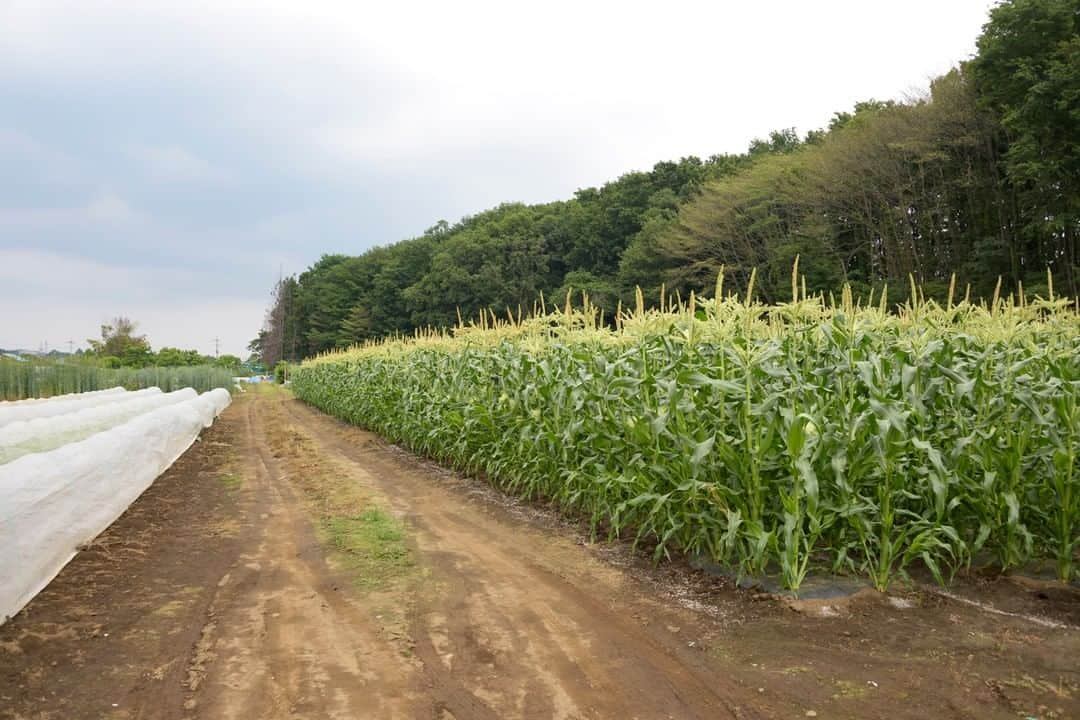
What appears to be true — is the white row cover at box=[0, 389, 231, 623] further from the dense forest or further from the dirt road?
the dense forest

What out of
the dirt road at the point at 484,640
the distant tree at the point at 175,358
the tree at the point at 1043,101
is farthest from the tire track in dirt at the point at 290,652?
the distant tree at the point at 175,358

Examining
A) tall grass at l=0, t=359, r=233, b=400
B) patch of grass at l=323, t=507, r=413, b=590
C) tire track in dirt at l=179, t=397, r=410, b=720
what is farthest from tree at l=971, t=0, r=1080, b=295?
tall grass at l=0, t=359, r=233, b=400

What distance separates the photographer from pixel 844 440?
4.23 m

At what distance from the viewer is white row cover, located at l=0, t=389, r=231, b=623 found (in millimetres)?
4098

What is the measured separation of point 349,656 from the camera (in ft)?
11.6

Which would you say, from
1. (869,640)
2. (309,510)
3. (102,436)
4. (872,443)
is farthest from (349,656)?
(102,436)

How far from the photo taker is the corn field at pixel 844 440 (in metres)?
4.23

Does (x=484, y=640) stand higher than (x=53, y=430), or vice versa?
(x=53, y=430)

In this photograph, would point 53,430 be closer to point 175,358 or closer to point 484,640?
point 484,640

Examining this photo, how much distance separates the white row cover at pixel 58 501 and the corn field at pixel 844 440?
382 cm

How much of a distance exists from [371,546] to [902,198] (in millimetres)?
28097

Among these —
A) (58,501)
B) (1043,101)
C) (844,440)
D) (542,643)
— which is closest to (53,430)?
(58,501)

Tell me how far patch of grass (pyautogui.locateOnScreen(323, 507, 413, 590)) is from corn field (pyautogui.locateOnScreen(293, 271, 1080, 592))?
167cm

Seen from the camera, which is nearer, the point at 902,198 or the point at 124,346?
the point at 902,198
